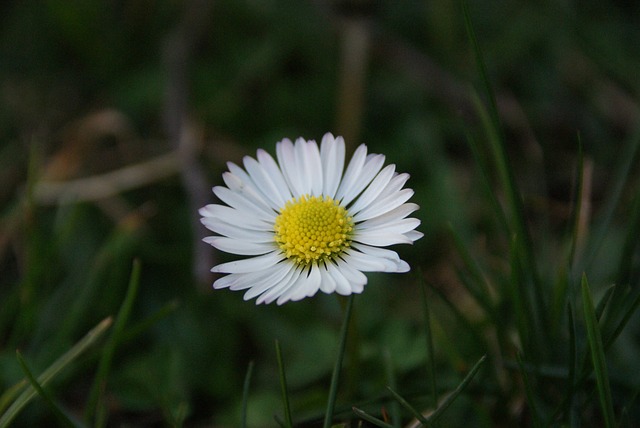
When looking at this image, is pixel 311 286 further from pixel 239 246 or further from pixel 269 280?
pixel 239 246

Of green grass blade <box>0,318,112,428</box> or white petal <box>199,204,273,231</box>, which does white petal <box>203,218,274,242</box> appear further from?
green grass blade <box>0,318,112,428</box>

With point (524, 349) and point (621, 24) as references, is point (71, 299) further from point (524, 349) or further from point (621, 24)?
point (621, 24)

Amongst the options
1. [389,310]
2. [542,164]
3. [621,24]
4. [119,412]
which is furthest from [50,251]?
[621,24]

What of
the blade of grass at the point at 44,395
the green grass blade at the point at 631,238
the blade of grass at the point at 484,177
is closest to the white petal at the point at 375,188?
the blade of grass at the point at 484,177

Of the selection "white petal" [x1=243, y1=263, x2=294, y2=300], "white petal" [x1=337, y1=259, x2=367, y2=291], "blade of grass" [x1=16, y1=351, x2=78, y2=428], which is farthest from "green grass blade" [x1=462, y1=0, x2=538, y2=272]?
"blade of grass" [x1=16, y1=351, x2=78, y2=428]

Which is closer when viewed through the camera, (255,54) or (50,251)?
(50,251)

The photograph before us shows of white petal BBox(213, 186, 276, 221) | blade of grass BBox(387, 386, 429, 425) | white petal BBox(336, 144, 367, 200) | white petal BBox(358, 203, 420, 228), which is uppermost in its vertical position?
white petal BBox(336, 144, 367, 200)
